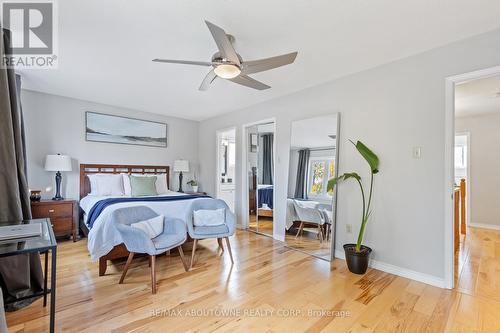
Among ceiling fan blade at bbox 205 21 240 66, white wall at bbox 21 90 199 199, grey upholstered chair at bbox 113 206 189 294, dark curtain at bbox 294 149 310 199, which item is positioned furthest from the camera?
white wall at bbox 21 90 199 199

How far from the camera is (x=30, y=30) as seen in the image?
2.18m

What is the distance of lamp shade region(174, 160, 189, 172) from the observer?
17.3 ft

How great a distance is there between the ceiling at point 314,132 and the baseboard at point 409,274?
1.58 metres

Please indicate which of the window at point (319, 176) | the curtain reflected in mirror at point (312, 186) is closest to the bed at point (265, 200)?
the curtain reflected in mirror at point (312, 186)

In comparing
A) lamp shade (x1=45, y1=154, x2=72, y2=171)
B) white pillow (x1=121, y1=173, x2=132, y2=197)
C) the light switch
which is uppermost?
the light switch

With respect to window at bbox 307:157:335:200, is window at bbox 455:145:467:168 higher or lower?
higher

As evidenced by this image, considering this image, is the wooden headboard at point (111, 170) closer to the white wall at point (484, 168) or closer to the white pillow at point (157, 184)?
the white pillow at point (157, 184)

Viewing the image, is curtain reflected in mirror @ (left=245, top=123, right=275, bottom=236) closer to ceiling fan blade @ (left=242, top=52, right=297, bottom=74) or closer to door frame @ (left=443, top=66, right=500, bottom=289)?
ceiling fan blade @ (left=242, top=52, right=297, bottom=74)

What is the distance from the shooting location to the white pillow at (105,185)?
13.2 feet

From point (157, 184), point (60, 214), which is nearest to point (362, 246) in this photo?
point (157, 184)

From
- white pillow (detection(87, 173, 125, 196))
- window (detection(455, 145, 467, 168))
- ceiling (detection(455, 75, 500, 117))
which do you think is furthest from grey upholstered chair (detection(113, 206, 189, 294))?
window (detection(455, 145, 467, 168))

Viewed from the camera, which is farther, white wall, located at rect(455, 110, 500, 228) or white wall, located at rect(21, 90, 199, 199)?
white wall, located at rect(455, 110, 500, 228)

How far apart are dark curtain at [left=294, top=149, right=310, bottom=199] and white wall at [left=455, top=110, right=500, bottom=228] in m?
3.90

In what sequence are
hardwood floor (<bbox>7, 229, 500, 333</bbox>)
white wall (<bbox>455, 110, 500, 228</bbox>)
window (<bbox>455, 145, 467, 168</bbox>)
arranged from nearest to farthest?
hardwood floor (<bbox>7, 229, 500, 333</bbox>) → white wall (<bbox>455, 110, 500, 228</bbox>) → window (<bbox>455, 145, 467, 168</bbox>)
